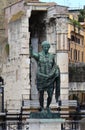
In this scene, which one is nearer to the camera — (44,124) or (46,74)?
(44,124)

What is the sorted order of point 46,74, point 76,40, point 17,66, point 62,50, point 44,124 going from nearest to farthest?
point 44,124
point 46,74
point 17,66
point 62,50
point 76,40

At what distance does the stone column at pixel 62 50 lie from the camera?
34094 mm

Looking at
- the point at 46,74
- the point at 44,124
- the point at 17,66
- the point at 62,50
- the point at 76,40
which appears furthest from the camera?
the point at 76,40

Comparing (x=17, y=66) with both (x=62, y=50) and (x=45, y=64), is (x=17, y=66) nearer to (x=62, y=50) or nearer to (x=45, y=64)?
(x=62, y=50)

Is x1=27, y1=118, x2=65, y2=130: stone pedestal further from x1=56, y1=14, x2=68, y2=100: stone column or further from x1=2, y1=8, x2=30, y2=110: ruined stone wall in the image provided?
x1=56, y1=14, x2=68, y2=100: stone column

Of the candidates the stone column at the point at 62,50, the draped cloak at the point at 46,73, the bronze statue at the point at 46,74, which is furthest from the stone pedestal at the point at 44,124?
the stone column at the point at 62,50

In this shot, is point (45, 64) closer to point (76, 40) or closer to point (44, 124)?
point (44, 124)

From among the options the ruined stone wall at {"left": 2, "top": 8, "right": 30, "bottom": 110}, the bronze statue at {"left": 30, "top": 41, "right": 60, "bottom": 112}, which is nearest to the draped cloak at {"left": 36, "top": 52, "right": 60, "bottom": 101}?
the bronze statue at {"left": 30, "top": 41, "right": 60, "bottom": 112}

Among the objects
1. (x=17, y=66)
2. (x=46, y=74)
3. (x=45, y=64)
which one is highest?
(x=45, y=64)

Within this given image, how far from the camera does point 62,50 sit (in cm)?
3453

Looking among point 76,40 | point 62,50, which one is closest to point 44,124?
point 62,50

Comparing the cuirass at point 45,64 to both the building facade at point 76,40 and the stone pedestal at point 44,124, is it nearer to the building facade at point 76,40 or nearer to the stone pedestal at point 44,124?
the stone pedestal at point 44,124

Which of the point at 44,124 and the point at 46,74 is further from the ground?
the point at 46,74

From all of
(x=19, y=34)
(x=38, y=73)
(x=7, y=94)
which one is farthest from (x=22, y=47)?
(x=38, y=73)
